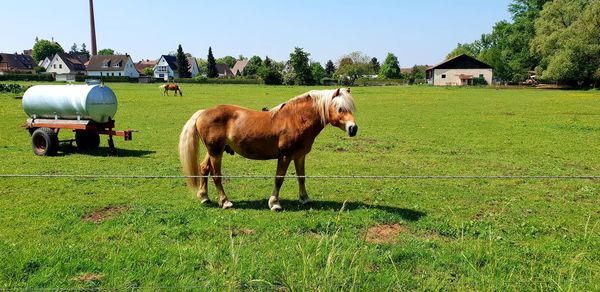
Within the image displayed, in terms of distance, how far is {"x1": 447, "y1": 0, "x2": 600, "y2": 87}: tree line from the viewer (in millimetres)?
63094

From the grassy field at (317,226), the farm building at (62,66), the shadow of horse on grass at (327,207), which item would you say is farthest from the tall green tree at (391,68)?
the shadow of horse on grass at (327,207)

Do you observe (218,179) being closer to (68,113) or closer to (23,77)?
(68,113)

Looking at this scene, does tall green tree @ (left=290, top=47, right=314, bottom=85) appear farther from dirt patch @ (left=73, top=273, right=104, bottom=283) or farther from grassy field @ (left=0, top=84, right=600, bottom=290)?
dirt patch @ (left=73, top=273, right=104, bottom=283)

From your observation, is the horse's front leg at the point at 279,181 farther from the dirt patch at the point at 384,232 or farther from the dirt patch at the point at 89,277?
the dirt patch at the point at 89,277

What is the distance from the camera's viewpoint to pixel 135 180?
9773 mm

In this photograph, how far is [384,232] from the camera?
21.6 ft

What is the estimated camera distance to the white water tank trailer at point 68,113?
12.9 meters

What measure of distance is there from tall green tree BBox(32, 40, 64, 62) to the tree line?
489ft

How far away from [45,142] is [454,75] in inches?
3944

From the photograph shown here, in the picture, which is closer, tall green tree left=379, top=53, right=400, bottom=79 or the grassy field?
the grassy field

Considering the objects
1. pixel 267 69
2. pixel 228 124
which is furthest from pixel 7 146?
pixel 267 69

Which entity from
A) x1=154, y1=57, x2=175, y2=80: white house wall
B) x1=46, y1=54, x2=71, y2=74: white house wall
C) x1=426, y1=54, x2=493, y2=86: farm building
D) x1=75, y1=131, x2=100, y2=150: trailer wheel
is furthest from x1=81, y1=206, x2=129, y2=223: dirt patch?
x1=46, y1=54, x2=71, y2=74: white house wall

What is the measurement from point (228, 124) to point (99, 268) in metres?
3.40

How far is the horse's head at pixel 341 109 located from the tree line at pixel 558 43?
6815 cm
